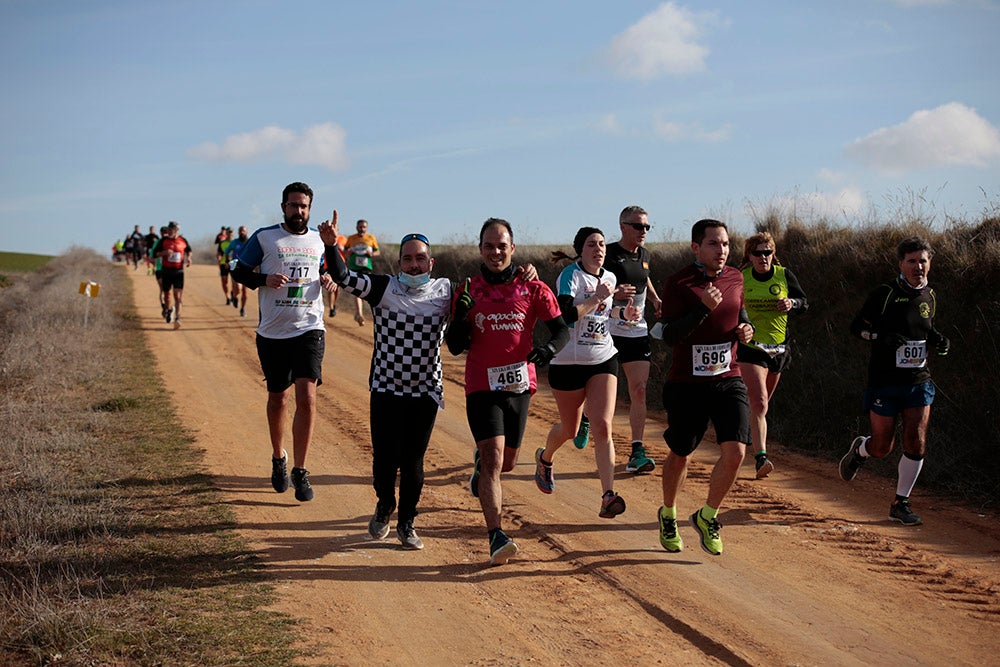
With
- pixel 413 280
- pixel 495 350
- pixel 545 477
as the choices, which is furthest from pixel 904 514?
pixel 413 280

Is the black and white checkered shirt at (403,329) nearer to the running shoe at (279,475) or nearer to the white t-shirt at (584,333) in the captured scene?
the white t-shirt at (584,333)

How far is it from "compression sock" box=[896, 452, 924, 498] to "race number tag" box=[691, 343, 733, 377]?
8.09ft

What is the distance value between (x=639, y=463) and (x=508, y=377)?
136 inches

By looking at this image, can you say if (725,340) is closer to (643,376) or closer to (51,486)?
(643,376)

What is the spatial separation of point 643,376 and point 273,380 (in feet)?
11.5

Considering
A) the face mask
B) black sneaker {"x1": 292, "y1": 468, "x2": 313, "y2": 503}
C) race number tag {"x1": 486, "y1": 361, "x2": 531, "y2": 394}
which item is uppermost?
the face mask

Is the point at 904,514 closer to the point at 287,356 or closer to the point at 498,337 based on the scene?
the point at 498,337

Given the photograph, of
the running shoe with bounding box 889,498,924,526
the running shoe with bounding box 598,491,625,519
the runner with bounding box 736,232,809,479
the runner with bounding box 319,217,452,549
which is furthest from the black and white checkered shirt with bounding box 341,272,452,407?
the running shoe with bounding box 889,498,924,526

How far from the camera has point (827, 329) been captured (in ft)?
41.9

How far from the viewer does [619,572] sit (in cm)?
650

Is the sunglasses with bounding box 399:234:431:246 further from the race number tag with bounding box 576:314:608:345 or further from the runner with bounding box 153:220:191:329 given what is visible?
the runner with bounding box 153:220:191:329

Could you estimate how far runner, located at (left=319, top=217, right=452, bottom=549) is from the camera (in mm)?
6637

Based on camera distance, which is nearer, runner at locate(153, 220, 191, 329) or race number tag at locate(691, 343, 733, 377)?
race number tag at locate(691, 343, 733, 377)

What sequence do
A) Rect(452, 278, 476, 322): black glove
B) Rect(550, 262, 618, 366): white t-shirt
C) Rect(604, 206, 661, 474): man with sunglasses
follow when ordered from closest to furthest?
Rect(452, 278, 476, 322): black glove → Rect(550, 262, 618, 366): white t-shirt → Rect(604, 206, 661, 474): man with sunglasses
